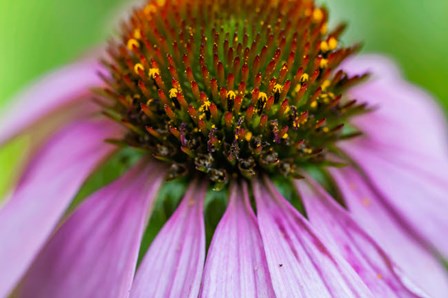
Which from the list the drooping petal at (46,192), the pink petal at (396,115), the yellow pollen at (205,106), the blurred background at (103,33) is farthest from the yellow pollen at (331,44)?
the blurred background at (103,33)

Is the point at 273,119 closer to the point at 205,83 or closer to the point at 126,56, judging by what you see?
the point at 205,83

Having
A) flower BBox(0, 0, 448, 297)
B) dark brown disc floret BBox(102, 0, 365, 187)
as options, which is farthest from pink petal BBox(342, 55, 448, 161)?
dark brown disc floret BBox(102, 0, 365, 187)

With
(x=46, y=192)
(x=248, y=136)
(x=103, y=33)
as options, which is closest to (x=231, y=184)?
(x=248, y=136)

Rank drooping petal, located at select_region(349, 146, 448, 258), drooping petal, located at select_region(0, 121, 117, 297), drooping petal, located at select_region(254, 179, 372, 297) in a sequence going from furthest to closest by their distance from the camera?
drooping petal, located at select_region(349, 146, 448, 258) → drooping petal, located at select_region(0, 121, 117, 297) → drooping petal, located at select_region(254, 179, 372, 297)

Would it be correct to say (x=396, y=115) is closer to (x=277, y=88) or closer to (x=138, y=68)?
(x=277, y=88)

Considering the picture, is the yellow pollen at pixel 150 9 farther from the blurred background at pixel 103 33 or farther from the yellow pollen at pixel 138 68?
the blurred background at pixel 103 33

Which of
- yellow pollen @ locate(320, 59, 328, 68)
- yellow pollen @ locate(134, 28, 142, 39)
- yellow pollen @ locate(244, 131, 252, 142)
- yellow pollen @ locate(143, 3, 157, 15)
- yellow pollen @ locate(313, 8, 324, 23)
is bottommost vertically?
yellow pollen @ locate(244, 131, 252, 142)

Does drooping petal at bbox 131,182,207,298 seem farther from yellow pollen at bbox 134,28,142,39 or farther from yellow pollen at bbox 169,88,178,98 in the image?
yellow pollen at bbox 134,28,142,39
